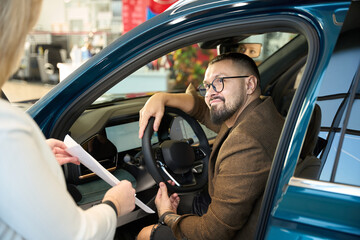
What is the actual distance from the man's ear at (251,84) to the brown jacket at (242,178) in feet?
0.38

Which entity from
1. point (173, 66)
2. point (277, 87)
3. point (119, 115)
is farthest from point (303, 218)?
point (173, 66)

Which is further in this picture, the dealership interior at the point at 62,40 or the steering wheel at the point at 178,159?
the dealership interior at the point at 62,40

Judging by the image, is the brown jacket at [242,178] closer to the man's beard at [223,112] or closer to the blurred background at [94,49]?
the man's beard at [223,112]

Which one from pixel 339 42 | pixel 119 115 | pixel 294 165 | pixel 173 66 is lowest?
pixel 173 66

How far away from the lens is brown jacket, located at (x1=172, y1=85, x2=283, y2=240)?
1.24 metres

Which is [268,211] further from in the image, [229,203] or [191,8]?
[191,8]

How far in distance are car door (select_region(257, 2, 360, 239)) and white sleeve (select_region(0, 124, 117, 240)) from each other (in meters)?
0.54

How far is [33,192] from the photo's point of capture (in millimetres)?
690

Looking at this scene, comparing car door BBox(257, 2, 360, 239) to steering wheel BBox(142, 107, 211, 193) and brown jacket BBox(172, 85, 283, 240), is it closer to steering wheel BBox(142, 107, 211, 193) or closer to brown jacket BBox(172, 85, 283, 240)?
brown jacket BBox(172, 85, 283, 240)

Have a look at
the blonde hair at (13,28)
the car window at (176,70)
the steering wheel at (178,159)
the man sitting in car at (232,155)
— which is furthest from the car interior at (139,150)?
the car window at (176,70)

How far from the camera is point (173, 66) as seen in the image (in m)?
5.58

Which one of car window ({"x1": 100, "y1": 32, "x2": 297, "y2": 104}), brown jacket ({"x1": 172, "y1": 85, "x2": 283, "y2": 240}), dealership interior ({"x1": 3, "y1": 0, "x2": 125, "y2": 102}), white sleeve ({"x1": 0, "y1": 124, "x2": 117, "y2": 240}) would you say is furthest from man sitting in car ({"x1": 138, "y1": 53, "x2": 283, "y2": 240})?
dealership interior ({"x1": 3, "y1": 0, "x2": 125, "y2": 102})

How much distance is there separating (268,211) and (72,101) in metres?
0.82

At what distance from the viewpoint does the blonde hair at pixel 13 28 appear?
0.72 meters
